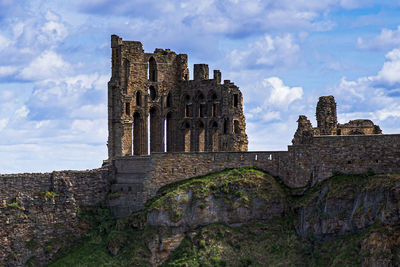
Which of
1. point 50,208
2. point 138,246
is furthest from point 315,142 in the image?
point 50,208

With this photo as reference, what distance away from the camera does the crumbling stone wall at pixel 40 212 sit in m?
57.8

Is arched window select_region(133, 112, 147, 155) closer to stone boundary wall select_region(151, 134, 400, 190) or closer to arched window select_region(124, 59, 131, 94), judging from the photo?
arched window select_region(124, 59, 131, 94)

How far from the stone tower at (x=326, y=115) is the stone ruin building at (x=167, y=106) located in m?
7.90

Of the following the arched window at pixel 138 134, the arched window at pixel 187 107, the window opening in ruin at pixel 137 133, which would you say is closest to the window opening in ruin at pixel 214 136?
the arched window at pixel 187 107

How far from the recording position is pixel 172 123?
236 ft

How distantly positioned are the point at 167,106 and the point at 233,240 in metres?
21.1

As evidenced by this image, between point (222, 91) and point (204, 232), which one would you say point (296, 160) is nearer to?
point (204, 232)

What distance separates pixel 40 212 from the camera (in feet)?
193

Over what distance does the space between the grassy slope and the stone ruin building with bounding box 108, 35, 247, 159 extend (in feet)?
35.7

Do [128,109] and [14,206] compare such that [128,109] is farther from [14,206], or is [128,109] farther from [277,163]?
[277,163]

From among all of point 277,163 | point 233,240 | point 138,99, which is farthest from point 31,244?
point 277,163

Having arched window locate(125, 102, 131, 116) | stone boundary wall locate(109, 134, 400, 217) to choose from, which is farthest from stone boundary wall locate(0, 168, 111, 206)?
arched window locate(125, 102, 131, 116)

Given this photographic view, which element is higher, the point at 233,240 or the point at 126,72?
the point at 126,72

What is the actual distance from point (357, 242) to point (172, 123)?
28.1m
